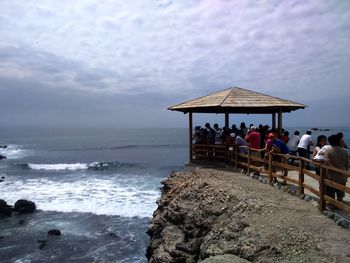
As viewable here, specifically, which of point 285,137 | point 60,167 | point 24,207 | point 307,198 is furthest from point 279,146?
point 60,167

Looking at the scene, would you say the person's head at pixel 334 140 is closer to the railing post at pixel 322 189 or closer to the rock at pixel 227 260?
the railing post at pixel 322 189

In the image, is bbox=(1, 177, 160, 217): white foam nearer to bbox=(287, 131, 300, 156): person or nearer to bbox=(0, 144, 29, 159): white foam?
bbox=(287, 131, 300, 156): person

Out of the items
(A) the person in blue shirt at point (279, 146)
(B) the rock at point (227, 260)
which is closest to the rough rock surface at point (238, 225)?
(B) the rock at point (227, 260)

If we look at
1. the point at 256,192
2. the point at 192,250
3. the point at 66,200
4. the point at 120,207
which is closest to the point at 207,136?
the point at 256,192

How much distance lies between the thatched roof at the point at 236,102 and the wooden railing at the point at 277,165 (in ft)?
6.02

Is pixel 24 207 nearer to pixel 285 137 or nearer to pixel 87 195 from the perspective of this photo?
pixel 87 195

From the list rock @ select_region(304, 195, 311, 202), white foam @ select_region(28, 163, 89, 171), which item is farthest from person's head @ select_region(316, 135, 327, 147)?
white foam @ select_region(28, 163, 89, 171)

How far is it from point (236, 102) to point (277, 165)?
3.76 m

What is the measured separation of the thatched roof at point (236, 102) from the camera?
13.9 m

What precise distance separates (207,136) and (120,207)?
13.8 metres

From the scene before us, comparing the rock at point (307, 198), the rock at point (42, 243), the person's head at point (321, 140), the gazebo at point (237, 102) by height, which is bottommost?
the rock at point (42, 243)

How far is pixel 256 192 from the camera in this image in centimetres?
1036

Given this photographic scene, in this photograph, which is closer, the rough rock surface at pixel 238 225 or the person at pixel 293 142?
the rough rock surface at pixel 238 225

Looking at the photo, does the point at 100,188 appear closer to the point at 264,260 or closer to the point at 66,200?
the point at 66,200
